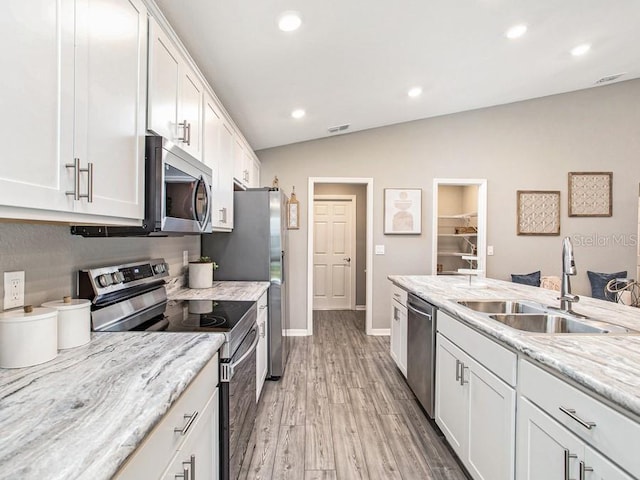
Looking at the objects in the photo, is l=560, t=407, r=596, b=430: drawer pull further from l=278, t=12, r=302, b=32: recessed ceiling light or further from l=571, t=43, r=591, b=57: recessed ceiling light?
l=571, t=43, r=591, b=57: recessed ceiling light

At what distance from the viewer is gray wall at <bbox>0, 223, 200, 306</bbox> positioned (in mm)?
1103

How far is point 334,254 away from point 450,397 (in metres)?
4.10

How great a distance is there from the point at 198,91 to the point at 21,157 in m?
1.39

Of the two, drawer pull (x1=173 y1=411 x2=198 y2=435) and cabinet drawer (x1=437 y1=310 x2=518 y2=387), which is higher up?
cabinet drawer (x1=437 y1=310 x2=518 y2=387)

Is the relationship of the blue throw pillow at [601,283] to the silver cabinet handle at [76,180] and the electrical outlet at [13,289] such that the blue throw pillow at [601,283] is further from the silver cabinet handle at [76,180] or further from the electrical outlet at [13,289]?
the electrical outlet at [13,289]

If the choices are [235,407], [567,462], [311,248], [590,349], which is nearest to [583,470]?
[567,462]

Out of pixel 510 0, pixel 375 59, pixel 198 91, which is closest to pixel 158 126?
pixel 198 91

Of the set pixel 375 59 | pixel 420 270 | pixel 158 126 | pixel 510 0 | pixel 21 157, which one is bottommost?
pixel 420 270

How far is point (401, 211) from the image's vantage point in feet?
14.4

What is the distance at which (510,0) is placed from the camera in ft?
6.95

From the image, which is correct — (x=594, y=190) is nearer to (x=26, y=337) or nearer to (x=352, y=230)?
(x=352, y=230)

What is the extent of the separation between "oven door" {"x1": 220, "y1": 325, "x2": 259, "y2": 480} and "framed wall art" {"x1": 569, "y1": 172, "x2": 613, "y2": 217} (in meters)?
4.75

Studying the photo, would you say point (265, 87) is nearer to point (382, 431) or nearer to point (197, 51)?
point (197, 51)

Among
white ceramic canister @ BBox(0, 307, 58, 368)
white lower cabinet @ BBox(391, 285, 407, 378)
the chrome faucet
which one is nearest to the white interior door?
white lower cabinet @ BBox(391, 285, 407, 378)
